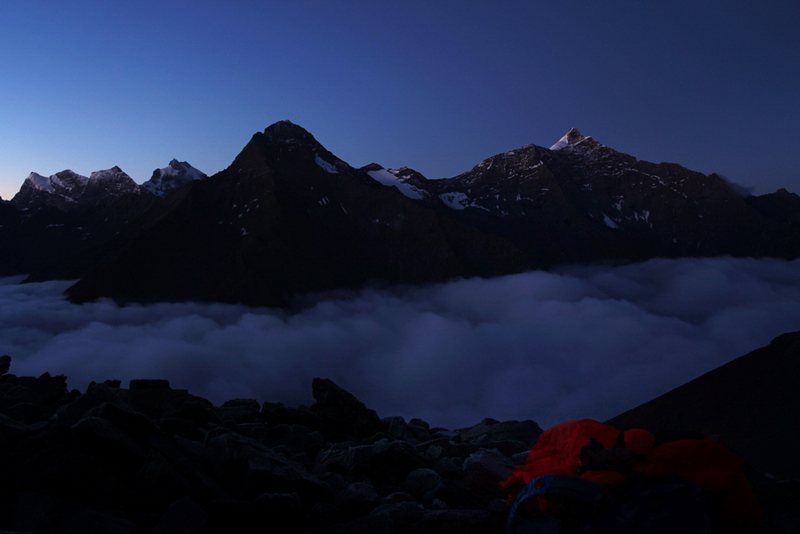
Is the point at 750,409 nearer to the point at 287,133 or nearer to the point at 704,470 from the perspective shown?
the point at 704,470

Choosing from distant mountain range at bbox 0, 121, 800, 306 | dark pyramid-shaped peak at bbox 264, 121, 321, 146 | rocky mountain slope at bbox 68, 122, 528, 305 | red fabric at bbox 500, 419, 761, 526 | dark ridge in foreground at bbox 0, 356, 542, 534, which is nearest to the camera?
dark ridge in foreground at bbox 0, 356, 542, 534

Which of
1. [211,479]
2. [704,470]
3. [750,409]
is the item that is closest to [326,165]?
[750,409]

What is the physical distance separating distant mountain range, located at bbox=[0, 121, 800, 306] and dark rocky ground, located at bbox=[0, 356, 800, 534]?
110m

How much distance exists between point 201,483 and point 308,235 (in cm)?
13160

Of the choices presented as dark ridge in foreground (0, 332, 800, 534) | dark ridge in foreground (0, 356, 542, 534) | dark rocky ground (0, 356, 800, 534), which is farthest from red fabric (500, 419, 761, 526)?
dark ridge in foreground (0, 356, 542, 534)

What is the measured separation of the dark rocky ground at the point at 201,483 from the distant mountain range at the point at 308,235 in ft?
361

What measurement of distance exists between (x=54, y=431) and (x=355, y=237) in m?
145

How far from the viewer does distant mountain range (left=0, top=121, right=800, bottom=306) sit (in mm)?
114562

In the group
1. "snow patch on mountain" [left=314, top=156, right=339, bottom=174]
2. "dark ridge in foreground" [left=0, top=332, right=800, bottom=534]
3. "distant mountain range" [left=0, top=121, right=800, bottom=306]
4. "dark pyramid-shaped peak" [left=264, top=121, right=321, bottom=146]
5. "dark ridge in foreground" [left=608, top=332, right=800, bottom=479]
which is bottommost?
"dark ridge in foreground" [left=608, top=332, right=800, bottom=479]

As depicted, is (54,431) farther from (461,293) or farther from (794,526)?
(461,293)

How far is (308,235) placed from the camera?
13488 cm

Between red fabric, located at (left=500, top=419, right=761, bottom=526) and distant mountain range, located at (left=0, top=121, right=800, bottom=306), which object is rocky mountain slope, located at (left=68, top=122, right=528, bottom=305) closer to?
distant mountain range, located at (left=0, top=121, right=800, bottom=306)

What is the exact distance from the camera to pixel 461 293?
165125 mm

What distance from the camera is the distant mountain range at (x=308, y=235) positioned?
11456 centimetres
